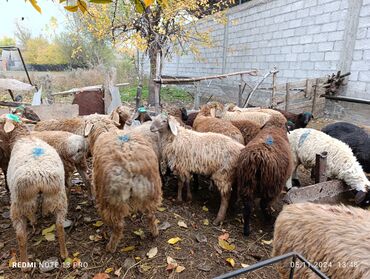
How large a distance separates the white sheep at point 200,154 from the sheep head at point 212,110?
172 centimetres

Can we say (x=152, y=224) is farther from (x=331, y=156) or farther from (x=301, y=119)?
(x=301, y=119)

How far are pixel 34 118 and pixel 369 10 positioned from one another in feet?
29.8

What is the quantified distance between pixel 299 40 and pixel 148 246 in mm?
9805

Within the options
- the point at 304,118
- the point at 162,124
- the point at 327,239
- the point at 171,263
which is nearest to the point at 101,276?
the point at 171,263

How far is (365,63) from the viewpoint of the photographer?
771 centimetres

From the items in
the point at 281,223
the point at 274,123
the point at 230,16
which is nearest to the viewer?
the point at 281,223

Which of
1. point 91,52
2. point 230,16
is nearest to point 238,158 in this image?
point 230,16

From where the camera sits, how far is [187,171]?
3.86 meters

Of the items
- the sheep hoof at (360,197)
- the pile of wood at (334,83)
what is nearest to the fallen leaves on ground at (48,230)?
→ the sheep hoof at (360,197)

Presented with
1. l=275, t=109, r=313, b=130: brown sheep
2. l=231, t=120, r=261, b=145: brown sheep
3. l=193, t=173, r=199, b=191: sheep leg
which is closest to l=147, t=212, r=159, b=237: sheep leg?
l=193, t=173, r=199, b=191: sheep leg

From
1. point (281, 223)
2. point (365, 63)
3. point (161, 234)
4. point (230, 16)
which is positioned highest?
point (230, 16)

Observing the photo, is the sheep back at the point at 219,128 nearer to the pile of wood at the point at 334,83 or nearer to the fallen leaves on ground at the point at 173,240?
the fallen leaves on ground at the point at 173,240

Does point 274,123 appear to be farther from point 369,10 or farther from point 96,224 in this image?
point 369,10

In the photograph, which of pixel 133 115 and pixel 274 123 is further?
pixel 133 115
